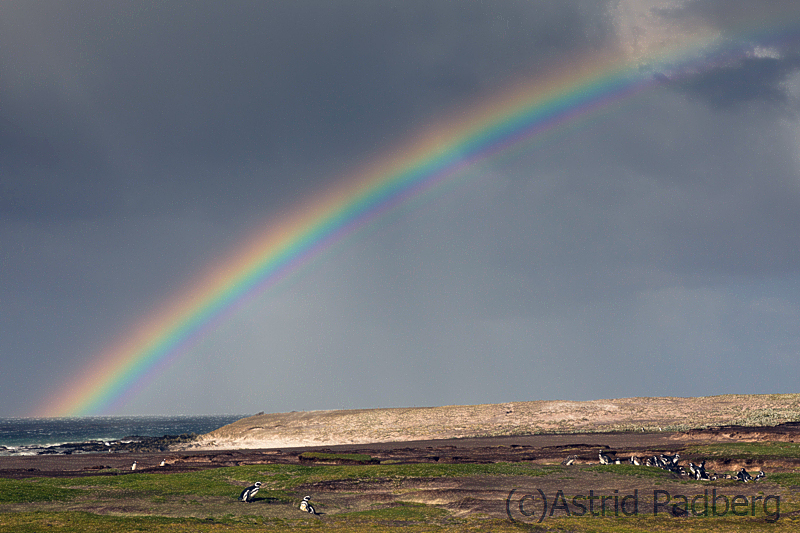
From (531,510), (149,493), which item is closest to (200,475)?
(149,493)

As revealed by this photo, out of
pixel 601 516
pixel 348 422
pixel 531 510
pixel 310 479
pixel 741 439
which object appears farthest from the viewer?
pixel 348 422

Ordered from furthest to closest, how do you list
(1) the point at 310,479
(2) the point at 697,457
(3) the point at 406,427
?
(3) the point at 406,427, (2) the point at 697,457, (1) the point at 310,479

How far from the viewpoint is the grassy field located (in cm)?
2436

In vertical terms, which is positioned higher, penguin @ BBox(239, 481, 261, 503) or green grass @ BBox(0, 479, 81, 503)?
penguin @ BBox(239, 481, 261, 503)

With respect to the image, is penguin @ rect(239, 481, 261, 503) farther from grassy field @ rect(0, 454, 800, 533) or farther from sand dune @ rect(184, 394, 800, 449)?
sand dune @ rect(184, 394, 800, 449)

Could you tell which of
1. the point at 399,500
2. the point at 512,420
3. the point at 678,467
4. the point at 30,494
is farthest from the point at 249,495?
the point at 512,420

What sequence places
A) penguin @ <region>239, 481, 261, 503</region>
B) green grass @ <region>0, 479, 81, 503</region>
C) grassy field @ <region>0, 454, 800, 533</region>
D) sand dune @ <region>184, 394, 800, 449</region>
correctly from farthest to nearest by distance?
sand dune @ <region>184, 394, 800, 449</region>, penguin @ <region>239, 481, 261, 503</region>, green grass @ <region>0, 479, 81, 503</region>, grassy field @ <region>0, 454, 800, 533</region>

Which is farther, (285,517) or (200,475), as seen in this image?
(200,475)

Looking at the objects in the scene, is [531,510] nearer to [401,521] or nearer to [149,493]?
[401,521]

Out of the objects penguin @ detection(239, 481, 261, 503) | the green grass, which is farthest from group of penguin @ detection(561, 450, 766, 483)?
the green grass

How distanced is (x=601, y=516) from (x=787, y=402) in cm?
9474

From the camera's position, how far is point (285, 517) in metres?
28.7

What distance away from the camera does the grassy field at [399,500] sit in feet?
79.9

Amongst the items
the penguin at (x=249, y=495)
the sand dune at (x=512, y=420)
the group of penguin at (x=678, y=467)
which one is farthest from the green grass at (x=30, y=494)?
the sand dune at (x=512, y=420)
